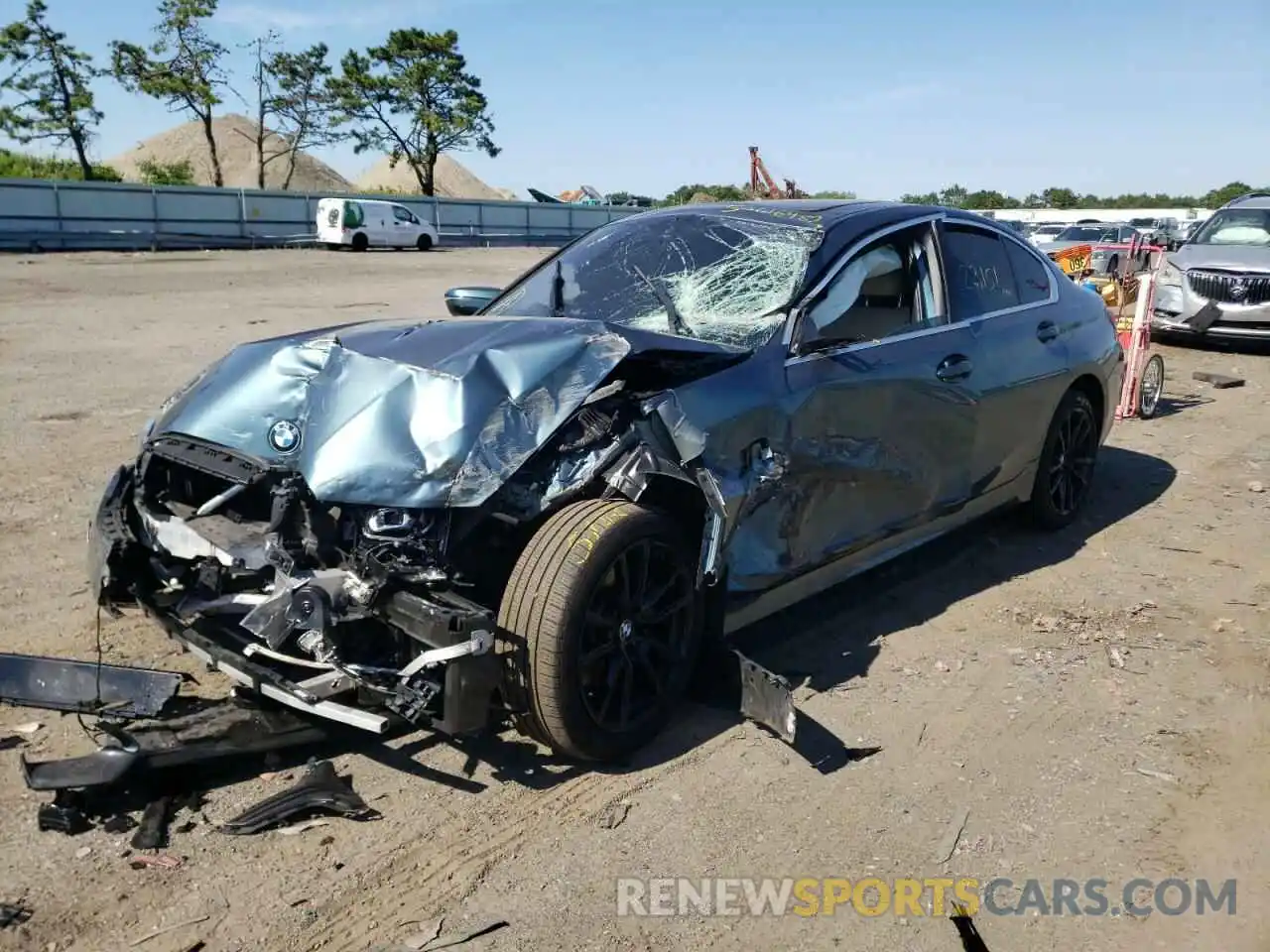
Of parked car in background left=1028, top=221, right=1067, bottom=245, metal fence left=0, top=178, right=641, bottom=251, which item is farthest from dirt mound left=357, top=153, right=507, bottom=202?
parked car in background left=1028, top=221, right=1067, bottom=245

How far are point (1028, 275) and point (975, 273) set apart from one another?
2.05ft

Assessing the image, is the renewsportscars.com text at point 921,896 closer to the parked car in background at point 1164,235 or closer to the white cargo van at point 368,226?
the parked car in background at point 1164,235

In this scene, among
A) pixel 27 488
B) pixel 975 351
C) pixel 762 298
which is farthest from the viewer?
pixel 27 488

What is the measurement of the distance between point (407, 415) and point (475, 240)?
4166 centimetres

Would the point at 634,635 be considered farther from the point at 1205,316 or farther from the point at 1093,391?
the point at 1205,316

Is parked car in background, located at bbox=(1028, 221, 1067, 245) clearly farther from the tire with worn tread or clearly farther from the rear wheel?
the tire with worn tread

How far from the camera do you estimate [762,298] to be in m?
4.30

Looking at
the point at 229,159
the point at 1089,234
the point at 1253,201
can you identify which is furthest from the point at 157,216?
the point at 229,159

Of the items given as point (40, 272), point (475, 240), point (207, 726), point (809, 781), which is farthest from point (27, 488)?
point (475, 240)

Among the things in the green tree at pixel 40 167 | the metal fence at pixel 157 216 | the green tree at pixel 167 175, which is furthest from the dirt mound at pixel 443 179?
the metal fence at pixel 157 216

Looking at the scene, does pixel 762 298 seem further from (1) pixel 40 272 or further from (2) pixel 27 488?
Answer: (1) pixel 40 272

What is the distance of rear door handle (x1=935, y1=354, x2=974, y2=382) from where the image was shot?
15.5 feet

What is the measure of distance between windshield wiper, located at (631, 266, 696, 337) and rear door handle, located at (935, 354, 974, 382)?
3.93 feet

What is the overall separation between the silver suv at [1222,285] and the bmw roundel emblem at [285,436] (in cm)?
1308
